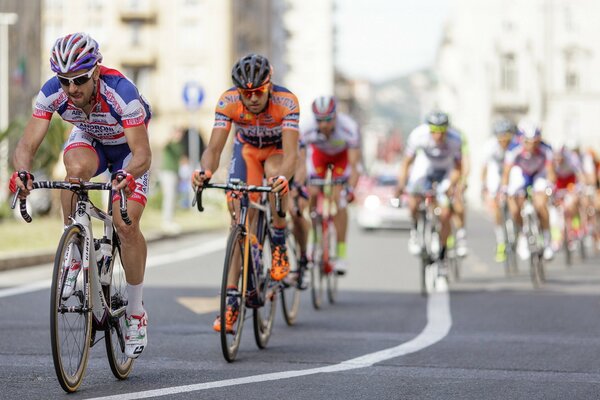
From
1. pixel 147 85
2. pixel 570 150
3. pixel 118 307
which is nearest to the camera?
pixel 118 307

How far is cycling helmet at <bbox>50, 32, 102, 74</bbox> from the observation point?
22.7 feet

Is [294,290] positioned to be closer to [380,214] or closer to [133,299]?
[133,299]

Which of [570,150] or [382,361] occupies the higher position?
[570,150]

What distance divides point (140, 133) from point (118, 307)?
3.25ft

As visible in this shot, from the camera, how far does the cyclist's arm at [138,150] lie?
7305mm

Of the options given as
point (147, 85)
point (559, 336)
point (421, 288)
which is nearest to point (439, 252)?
point (421, 288)

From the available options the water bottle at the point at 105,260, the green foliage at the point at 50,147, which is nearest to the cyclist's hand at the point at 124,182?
the water bottle at the point at 105,260

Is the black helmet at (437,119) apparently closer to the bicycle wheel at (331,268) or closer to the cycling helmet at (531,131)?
the cycling helmet at (531,131)

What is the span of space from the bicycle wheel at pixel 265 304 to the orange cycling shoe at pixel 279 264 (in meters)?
0.04

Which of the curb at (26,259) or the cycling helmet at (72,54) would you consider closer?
the cycling helmet at (72,54)

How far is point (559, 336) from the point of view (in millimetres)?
10312

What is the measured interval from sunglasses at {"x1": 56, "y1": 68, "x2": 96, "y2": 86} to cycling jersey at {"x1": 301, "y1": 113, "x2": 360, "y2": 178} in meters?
5.93

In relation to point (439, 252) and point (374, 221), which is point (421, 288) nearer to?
point (439, 252)

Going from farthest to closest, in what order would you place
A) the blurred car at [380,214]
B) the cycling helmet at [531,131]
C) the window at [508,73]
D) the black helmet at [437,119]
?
the window at [508,73], the blurred car at [380,214], the cycling helmet at [531,131], the black helmet at [437,119]
